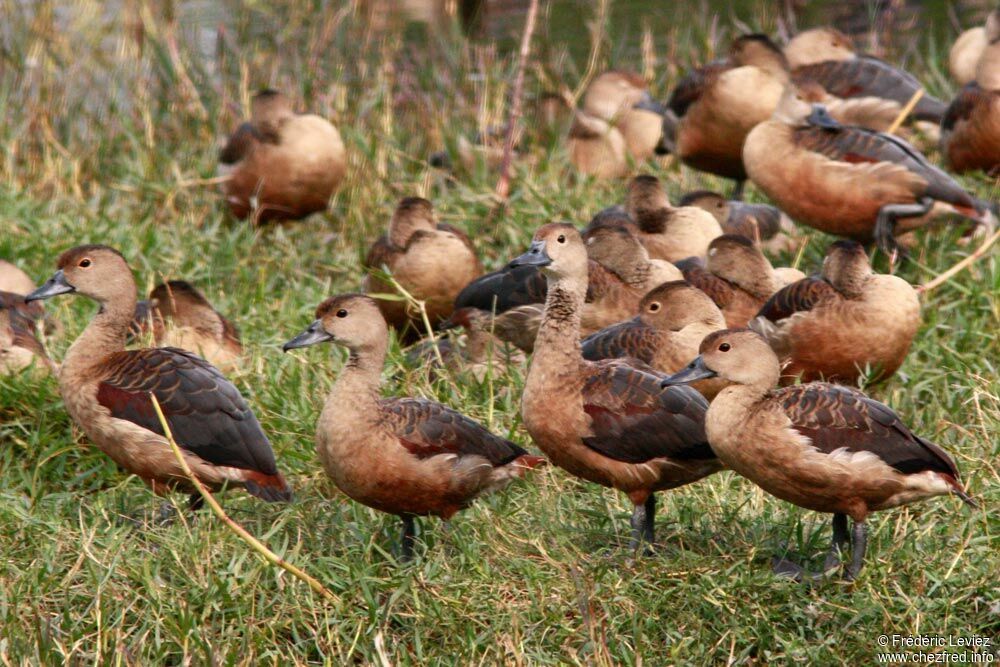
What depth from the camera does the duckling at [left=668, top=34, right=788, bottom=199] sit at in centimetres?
904

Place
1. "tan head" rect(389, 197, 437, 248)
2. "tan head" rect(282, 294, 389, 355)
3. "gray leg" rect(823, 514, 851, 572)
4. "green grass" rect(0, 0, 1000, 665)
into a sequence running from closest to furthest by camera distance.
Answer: "green grass" rect(0, 0, 1000, 665) → "gray leg" rect(823, 514, 851, 572) → "tan head" rect(282, 294, 389, 355) → "tan head" rect(389, 197, 437, 248)

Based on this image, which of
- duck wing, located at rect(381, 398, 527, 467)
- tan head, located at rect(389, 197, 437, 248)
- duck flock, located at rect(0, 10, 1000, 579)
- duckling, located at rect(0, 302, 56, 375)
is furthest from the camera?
tan head, located at rect(389, 197, 437, 248)

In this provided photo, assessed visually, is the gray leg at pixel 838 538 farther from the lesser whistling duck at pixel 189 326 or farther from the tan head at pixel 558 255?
the lesser whistling duck at pixel 189 326

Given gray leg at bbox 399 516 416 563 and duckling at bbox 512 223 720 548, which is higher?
duckling at bbox 512 223 720 548

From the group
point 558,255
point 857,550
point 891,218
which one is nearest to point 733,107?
point 891,218

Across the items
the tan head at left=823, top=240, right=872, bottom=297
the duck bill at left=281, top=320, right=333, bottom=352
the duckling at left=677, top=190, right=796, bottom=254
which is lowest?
the duckling at left=677, top=190, right=796, bottom=254

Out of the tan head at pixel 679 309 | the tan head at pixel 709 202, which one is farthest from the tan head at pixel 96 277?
the tan head at pixel 709 202

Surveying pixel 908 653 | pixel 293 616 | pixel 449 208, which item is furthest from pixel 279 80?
pixel 908 653

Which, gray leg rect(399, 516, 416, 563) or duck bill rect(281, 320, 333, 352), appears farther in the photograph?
duck bill rect(281, 320, 333, 352)

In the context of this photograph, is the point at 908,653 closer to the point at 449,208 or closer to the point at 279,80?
the point at 449,208

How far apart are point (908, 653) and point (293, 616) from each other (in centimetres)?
189

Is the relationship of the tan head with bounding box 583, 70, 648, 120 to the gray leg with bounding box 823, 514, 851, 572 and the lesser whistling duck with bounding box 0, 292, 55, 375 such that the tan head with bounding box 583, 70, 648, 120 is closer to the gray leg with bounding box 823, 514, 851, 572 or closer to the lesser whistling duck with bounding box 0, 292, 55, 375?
the lesser whistling duck with bounding box 0, 292, 55, 375

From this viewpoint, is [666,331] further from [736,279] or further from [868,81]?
[868,81]

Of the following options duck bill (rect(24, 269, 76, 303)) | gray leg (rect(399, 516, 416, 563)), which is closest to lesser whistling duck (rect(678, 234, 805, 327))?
gray leg (rect(399, 516, 416, 563))
